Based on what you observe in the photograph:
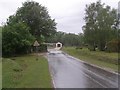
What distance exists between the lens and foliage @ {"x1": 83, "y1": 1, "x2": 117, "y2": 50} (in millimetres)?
74812

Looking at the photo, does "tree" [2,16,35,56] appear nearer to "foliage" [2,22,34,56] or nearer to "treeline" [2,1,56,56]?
"foliage" [2,22,34,56]

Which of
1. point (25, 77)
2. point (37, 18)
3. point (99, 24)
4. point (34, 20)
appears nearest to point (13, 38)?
point (37, 18)

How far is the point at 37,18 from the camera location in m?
77.9

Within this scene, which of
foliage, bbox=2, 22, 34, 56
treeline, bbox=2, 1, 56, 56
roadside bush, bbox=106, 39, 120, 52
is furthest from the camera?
treeline, bbox=2, 1, 56, 56

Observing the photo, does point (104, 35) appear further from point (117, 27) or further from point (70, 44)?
point (70, 44)

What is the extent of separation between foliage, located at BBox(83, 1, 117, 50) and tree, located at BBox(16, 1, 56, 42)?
9.10 metres

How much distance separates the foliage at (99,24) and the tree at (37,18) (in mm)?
9098

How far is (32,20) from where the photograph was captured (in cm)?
7906

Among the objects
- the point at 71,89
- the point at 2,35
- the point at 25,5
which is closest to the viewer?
the point at 71,89

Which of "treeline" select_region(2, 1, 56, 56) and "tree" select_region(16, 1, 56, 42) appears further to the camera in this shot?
"tree" select_region(16, 1, 56, 42)

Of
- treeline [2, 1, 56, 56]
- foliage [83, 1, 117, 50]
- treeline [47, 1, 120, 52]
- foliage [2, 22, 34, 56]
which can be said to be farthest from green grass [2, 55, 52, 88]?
foliage [83, 1, 117, 50]

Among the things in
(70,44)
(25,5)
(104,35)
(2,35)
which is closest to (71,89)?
(2,35)

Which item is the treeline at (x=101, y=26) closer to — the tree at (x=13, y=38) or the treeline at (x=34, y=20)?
the treeline at (x=34, y=20)

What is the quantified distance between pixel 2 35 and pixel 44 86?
40641mm
